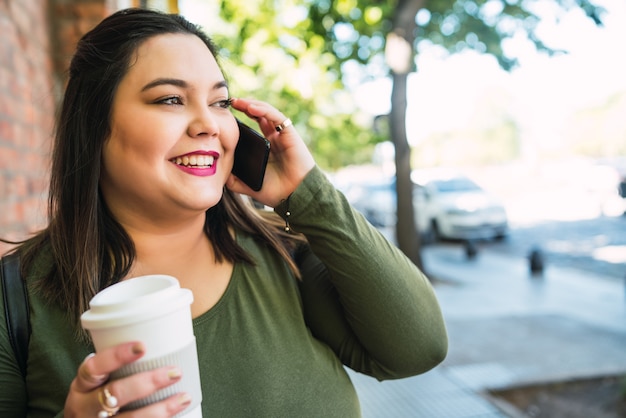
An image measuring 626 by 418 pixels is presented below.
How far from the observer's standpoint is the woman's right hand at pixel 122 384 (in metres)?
0.83

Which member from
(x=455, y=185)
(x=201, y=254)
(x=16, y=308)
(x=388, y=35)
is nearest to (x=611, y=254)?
(x=455, y=185)

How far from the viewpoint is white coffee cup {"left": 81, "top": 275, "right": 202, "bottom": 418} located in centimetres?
84

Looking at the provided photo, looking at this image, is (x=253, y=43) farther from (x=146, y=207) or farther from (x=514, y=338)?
(x=146, y=207)

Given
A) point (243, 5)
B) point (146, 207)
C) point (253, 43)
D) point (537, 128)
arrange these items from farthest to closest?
point (537, 128)
point (253, 43)
point (243, 5)
point (146, 207)

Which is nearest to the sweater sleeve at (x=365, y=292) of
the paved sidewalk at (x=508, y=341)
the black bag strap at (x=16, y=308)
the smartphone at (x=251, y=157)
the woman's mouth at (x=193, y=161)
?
the smartphone at (x=251, y=157)

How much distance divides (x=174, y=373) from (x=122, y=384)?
0.25ft

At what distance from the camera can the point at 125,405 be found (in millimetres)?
873

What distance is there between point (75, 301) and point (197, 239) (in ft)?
1.10

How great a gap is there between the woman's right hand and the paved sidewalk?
11.7 feet

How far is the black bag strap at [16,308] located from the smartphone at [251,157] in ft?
1.93

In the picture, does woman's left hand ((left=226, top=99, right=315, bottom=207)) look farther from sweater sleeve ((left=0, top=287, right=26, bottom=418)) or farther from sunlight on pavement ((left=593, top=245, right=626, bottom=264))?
sunlight on pavement ((left=593, top=245, right=626, bottom=264))

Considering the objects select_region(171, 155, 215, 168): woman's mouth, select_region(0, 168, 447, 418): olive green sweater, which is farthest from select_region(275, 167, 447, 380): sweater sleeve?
select_region(171, 155, 215, 168): woman's mouth

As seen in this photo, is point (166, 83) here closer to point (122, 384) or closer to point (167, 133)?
point (167, 133)

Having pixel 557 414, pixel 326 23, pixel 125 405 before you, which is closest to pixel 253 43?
pixel 326 23
